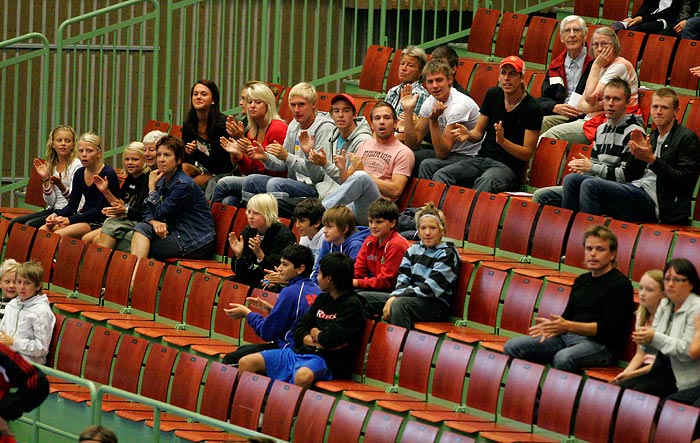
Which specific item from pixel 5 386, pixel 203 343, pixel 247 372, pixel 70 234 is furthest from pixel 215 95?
pixel 5 386

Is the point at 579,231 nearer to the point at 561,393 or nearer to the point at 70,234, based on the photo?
the point at 561,393

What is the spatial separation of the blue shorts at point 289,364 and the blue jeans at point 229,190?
6.17 feet

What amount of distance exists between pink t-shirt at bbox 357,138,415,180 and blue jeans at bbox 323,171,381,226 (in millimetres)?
257

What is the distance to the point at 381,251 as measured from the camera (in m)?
7.17

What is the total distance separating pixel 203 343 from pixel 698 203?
8.79 feet

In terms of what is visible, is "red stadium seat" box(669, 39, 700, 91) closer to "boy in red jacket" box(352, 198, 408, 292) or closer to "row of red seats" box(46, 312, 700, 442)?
"boy in red jacket" box(352, 198, 408, 292)

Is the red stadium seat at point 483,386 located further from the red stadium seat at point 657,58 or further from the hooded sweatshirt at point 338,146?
the red stadium seat at point 657,58

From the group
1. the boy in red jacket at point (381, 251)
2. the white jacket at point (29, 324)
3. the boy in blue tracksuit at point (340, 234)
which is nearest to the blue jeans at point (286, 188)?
the boy in blue tracksuit at point (340, 234)

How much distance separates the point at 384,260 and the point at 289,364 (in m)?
0.79

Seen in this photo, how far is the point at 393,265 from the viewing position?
711cm

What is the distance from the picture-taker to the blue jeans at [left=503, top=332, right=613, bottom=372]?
20.5 ft

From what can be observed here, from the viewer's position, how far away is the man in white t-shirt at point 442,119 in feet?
26.6

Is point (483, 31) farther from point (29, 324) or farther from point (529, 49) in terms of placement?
point (29, 324)

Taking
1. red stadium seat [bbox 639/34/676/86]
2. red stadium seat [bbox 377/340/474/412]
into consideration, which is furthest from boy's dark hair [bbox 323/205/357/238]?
red stadium seat [bbox 639/34/676/86]
